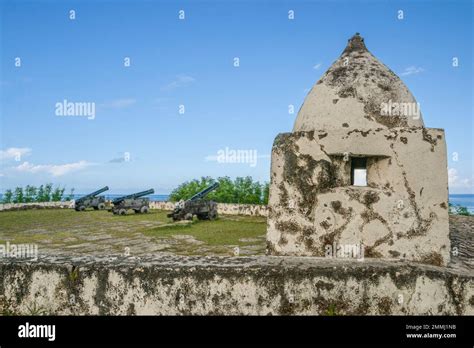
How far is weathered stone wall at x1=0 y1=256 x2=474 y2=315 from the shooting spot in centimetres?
299

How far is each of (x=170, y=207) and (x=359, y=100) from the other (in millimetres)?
19038

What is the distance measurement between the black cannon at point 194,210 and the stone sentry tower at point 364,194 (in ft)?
36.9

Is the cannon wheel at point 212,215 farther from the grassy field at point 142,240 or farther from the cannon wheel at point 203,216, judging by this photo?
the grassy field at point 142,240

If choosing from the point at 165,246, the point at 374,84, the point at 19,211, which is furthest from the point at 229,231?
the point at 19,211

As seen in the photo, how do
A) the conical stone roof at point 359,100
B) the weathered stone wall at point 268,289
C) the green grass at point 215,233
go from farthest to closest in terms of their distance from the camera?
the green grass at point 215,233 → the conical stone roof at point 359,100 → the weathered stone wall at point 268,289

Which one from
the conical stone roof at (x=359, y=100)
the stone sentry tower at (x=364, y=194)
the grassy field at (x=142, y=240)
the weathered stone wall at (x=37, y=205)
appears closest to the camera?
the stone sentry tower at (x=364, y=194)

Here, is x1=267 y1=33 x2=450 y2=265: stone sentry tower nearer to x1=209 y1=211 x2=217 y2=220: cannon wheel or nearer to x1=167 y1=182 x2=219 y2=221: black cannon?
x1=167 y1=182 x2=219 y2=221: black cannon

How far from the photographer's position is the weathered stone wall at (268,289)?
2.99 m

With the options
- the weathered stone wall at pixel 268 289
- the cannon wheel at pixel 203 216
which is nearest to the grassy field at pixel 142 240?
the cannon wheel at pixel 203 216

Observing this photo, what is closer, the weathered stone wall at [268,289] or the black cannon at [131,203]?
the weathered stone wall at [268,289]

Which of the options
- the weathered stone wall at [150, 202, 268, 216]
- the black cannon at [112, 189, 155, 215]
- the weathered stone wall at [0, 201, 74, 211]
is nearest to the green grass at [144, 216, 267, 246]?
the weathered stone wall at [150, 202, 268, 216]
